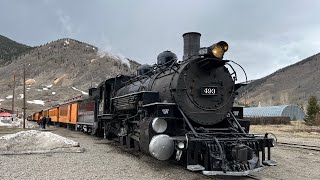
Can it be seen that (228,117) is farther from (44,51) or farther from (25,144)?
(44,51)

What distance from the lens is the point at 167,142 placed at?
9.27 meters

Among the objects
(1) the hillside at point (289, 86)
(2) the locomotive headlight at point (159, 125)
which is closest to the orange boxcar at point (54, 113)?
(2) the locomotive headlight at point (159, 125)

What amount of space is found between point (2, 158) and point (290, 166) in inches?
380

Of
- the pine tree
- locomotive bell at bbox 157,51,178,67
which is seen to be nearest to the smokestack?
locomotive bell at bbox 157,51,178,67

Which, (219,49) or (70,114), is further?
(70,114)

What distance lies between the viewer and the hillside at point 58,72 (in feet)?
343

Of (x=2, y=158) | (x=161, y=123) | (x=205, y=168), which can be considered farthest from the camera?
(x=2, y=158)

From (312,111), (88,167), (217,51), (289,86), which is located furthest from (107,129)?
(289,86)

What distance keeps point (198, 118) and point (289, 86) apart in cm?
16203

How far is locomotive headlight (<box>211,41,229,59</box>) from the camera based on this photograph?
406 inches

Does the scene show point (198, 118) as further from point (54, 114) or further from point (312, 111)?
→ point (312, 111)

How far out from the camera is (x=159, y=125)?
33.0 feet

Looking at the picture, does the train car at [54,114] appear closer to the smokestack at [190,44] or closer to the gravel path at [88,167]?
the gravel path at [88,167]

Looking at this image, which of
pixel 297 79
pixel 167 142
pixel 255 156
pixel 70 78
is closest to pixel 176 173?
pixel 167 142
